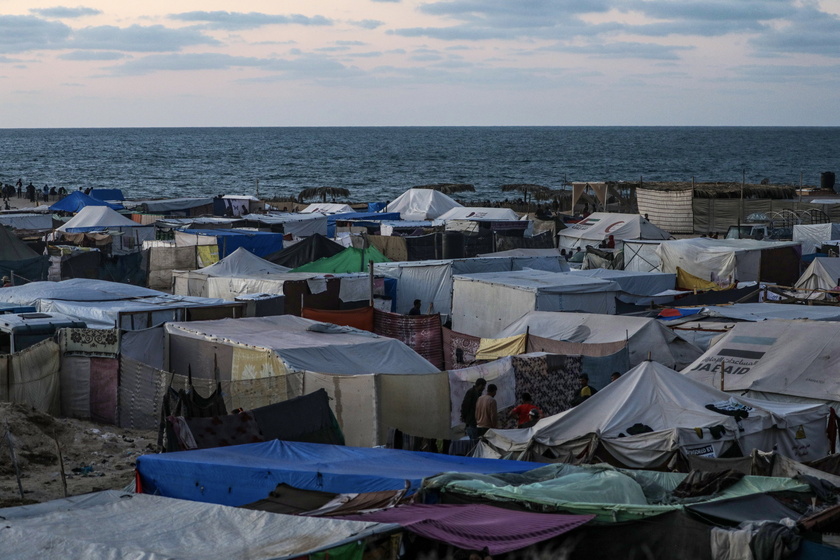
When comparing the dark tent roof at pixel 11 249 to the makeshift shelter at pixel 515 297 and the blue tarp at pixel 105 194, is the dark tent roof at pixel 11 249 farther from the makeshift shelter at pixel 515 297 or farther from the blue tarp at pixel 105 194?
the blue tarp at pixel 105 194

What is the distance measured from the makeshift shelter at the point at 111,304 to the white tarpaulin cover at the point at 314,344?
1135 millimetres

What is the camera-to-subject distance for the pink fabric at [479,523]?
26.9ft

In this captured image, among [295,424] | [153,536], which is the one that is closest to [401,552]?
[153,536]

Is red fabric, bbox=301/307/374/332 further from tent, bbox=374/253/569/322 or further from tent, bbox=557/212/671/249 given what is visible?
tent, bbox=557/212/671/249

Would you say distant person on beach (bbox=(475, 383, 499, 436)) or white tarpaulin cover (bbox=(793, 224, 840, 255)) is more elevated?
white tarpaulin cover (bbox=(793, 224, 840, 255))

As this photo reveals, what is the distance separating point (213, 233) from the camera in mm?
33031

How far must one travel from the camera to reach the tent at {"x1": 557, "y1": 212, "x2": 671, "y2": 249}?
36188 mm

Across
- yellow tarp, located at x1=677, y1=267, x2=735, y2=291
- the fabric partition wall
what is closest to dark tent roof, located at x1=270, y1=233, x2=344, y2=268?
yellow tarp, located at x1=677, y1=267, x2=735, y2=291

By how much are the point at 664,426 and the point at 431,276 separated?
13.5 m

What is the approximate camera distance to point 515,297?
908 inches

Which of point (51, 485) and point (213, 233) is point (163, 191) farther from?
point (51, 485)

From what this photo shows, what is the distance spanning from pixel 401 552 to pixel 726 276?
22638mm

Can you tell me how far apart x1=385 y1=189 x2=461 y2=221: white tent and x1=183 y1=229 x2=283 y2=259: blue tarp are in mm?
12994

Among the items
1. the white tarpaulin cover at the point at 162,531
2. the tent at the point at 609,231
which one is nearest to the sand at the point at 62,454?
the white tarpaulin cover at the point at 162,531
